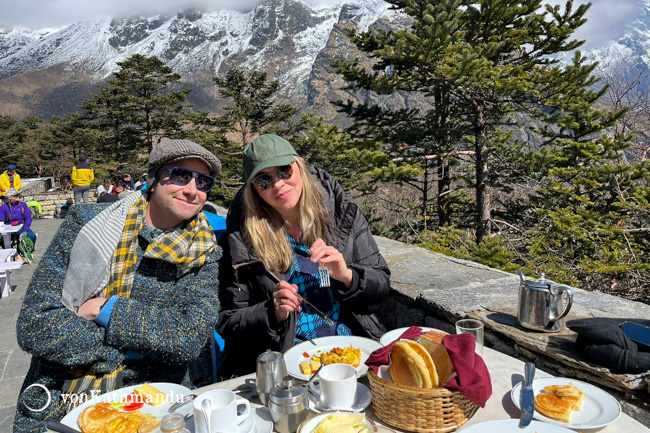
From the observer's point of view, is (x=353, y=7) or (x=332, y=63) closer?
(x=332, y=63)

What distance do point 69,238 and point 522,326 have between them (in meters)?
1.91

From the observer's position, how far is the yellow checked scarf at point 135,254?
1.65 m

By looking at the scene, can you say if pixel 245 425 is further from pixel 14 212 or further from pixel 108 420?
pixel 14 212

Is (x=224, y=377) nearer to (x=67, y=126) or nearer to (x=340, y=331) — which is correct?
(x=340, y=331)

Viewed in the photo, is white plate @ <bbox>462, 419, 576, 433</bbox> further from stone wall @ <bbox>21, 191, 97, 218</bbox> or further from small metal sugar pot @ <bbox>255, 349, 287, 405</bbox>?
stone wall @ <bbox>21, 191, 97, 218</bbox>

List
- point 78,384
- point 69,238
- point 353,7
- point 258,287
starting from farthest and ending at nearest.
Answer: point 353,7
point 258,287
point 69,238
point 78,384

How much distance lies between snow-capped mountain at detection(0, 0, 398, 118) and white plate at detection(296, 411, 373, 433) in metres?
111

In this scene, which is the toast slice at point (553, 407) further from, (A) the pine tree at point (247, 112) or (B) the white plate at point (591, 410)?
(A) the pine tree at point (247, 112)

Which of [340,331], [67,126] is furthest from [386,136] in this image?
[67,126]

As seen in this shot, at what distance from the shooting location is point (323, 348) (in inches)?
66.8

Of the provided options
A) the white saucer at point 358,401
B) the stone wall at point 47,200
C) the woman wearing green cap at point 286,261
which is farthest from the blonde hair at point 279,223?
the stone wall at point 47,200

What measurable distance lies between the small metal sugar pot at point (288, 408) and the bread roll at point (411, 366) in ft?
0.88

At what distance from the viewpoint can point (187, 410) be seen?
126cm

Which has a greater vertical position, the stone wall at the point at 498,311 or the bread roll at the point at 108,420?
the stone wall at the point at 498,311
